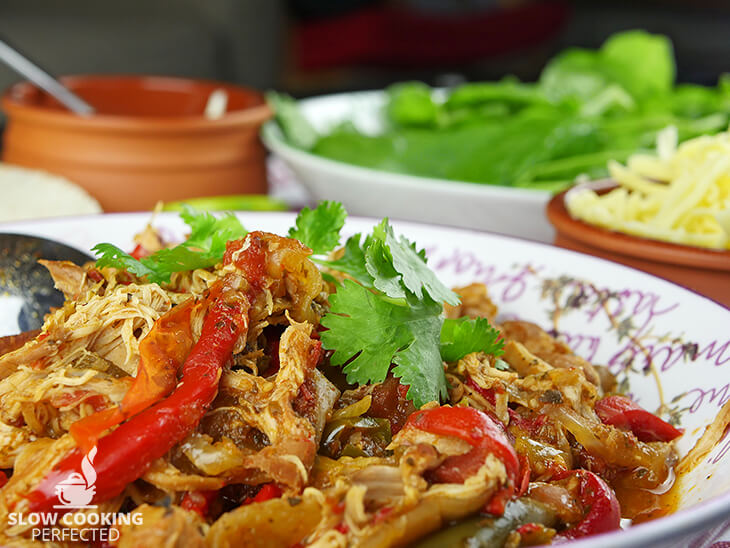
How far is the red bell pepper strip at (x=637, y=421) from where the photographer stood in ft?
4.29

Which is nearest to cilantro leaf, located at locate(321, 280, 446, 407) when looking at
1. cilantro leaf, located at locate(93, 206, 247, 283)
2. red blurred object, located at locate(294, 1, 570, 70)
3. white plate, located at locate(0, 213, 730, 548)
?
cilantro leaf, located at locate(93, 206, 247, 283)

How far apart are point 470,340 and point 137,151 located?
1.51 metres

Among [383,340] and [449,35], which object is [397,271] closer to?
[383,340]

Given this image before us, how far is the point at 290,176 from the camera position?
10.5 feet

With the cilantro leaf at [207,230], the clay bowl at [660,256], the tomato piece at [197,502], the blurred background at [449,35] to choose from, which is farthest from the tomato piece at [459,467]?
the blurred background at [449,35]

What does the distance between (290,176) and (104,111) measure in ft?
2.43

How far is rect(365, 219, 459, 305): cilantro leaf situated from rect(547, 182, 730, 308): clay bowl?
0.52 metres

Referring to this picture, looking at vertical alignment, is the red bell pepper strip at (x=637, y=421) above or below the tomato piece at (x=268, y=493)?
below

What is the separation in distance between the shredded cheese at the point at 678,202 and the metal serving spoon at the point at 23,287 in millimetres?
1124

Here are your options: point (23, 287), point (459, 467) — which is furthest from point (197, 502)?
point (23, 287)

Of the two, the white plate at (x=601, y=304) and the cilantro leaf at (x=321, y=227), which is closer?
the white plate at (x=601, y=304)

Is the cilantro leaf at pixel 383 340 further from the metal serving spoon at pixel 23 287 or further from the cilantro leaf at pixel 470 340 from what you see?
the metal serving spoon at pixel 23 287

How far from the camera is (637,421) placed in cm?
132

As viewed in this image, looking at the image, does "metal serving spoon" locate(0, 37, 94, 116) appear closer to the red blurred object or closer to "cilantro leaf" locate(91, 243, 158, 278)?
"cilantro leaf" locate(91, 243, 158, 278)
